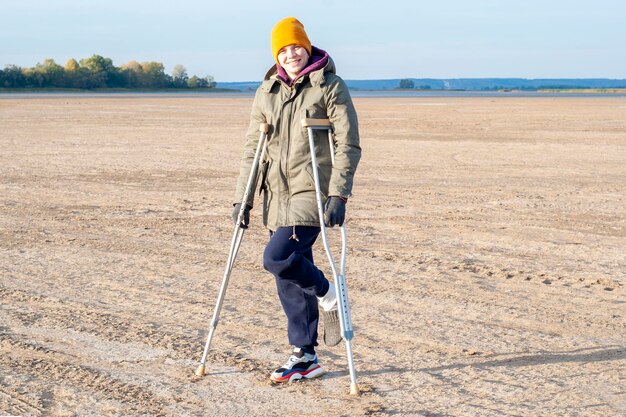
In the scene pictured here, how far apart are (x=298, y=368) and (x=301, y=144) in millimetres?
1350

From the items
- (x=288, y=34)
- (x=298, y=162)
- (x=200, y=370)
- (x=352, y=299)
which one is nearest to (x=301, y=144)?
(x=298, y=162)

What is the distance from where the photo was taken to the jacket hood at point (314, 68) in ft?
18.0

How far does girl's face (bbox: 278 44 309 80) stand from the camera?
5.50 metres

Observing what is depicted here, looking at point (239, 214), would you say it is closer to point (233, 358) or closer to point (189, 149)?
point (233, 358)

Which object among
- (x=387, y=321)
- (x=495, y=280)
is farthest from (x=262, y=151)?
(x=495, y=280)

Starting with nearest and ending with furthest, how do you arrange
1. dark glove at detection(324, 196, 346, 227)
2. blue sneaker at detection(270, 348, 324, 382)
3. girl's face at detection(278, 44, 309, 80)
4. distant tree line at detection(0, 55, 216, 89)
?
1. dark glove at detection(324, 196, 346, 227)
2. girl's face at detection(278, 44, 309, 80)
3. blue sneaker at detection(270, 348, 324, 382)
4. distant tree line at detection(0, 55, 216, 89)

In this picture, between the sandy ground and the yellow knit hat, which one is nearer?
the yellow knit hat

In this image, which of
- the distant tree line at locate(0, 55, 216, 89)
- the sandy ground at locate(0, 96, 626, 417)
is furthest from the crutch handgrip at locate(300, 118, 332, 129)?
the distant tree line at locate(0, 55, 216, 89)

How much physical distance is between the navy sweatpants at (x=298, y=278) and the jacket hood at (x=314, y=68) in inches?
33.8

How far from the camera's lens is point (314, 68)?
5.50 m

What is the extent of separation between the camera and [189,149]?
74.0 ft

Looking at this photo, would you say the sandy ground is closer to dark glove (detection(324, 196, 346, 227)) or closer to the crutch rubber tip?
the crutch rubber tip

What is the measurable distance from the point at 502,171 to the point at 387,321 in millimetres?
11093

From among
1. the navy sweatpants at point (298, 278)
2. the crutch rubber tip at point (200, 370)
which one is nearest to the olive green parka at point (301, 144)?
the navy sweatpants at point (298, 278)
